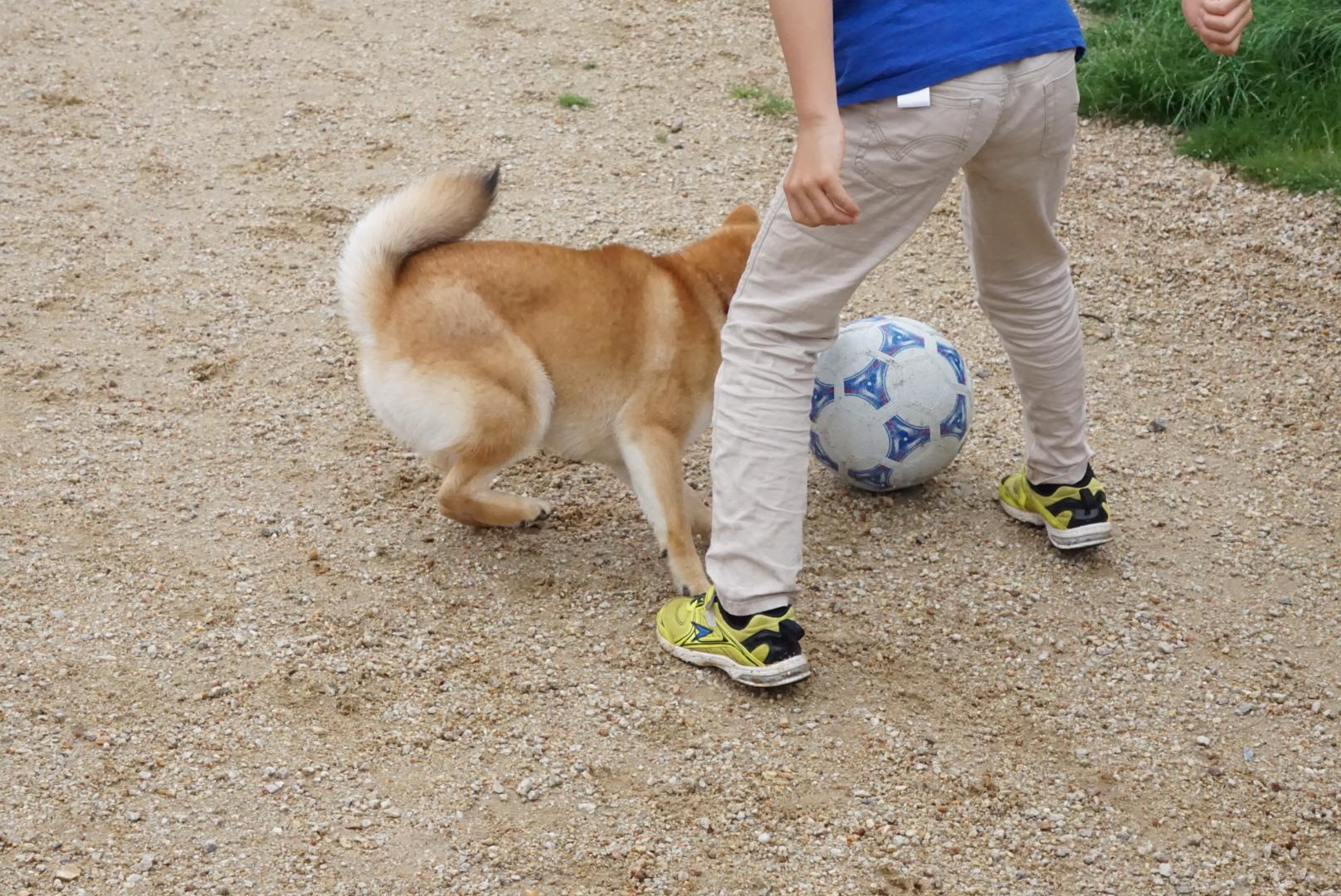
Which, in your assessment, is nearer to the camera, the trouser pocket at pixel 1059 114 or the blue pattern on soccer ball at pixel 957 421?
the trouser pocket at pixel 1059 114

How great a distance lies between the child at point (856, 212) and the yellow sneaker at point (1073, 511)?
44cm

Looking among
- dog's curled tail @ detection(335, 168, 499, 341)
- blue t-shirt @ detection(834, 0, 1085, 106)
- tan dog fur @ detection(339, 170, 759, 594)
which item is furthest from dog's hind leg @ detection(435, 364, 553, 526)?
blue t-shirt @ detection(834, 0, 1085, 106)

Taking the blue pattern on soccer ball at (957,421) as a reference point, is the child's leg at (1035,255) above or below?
above

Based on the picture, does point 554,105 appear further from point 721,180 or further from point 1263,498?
point 1263,498

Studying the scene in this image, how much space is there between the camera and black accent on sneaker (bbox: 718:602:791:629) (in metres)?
2.91

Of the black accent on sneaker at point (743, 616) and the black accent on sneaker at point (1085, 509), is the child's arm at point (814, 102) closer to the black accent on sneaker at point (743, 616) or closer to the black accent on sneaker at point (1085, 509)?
the black accent on sneaker at point (743, 616)

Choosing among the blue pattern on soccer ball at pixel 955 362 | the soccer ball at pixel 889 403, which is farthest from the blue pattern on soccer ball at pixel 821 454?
the blue pattern on soccer ball at pixel 955 362

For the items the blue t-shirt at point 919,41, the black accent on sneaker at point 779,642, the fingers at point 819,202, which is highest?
the blue t-shirt at point 919,41

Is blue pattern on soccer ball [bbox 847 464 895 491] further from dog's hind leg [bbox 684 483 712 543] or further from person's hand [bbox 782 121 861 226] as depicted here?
person's hand [bbox 782 121 861 226]

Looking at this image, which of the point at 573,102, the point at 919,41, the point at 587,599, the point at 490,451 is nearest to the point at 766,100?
the point at 573,102

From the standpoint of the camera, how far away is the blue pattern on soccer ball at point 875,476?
12.0ft

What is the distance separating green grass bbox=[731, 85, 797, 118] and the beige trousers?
323cm

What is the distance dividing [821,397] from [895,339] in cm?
27

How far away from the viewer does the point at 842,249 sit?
2.68m
